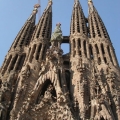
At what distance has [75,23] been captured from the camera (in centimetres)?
3064

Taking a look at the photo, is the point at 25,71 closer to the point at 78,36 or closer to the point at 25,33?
the point at 78,36

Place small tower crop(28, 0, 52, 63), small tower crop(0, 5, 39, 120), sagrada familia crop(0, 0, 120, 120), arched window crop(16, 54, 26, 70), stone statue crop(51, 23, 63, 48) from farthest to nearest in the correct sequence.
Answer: small tower crop(28, 0, 52, 63) → stone statue crop(51, 23, 63, 48) → arched window crop(16, 54, 26, 70) → small tower crop(0, 5, 39, 120) → sagrada familia crop(0, 0, 120, 120)

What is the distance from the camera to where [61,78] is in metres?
20.8

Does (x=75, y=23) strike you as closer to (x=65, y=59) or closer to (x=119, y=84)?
(x=65, y=59)

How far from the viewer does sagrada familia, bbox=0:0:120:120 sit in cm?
1813

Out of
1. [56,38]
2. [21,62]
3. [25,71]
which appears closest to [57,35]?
[56,38]

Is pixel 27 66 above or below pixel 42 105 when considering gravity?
above

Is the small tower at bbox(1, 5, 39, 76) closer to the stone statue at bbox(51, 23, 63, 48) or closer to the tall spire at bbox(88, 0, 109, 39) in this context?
the stone statue at bbox(51, 23, 63, 48)

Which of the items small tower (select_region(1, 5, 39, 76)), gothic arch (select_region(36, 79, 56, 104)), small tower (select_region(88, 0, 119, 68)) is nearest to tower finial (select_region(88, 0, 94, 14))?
small tower (select_region(88, 0, 119, 68))

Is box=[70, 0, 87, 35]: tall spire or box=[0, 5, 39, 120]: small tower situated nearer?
box=[0, 5, 39, 120]: small tower

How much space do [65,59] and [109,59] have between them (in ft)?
15.2

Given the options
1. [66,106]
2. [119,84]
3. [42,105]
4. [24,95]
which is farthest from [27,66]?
[119,84]

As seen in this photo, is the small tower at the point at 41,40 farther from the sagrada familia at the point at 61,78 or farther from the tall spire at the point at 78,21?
the tall spire at the point at 78,21

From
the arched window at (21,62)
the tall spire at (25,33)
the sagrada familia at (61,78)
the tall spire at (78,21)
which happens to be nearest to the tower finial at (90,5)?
A: the tall spire at (78,21)
